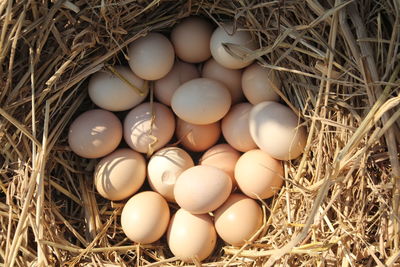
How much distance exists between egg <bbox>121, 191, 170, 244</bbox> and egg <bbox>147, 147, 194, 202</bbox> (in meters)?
0.03

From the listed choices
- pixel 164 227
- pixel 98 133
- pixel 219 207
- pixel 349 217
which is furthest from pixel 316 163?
pixel 98 133

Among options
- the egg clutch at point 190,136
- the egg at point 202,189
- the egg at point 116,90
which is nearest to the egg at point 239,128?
the egg clutch at point 190,136

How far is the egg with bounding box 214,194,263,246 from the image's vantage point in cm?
117

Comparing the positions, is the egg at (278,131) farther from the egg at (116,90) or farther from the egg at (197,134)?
the egg at (116,90)

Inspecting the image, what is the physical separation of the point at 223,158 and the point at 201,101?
6.4 inches

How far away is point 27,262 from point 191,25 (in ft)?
2.26

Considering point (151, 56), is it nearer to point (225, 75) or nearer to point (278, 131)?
point (225, 75)

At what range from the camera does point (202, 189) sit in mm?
1144

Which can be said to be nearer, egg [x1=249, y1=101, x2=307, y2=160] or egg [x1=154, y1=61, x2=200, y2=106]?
egg [x1=249, y1=101, x2=307, y2=160]

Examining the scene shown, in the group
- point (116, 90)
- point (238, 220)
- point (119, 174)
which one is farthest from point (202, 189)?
point (116, 90)

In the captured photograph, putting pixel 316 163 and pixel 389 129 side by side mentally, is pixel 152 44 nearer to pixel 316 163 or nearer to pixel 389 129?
pixel 316 163

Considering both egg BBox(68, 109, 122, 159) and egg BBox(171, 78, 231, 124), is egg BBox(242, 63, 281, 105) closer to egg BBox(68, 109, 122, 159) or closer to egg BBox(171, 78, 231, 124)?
egg BBox(171, 78, 231, 124)

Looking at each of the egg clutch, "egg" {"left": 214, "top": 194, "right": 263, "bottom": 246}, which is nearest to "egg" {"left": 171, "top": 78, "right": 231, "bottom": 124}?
the egg clutch

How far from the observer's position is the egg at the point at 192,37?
1.25 metres
